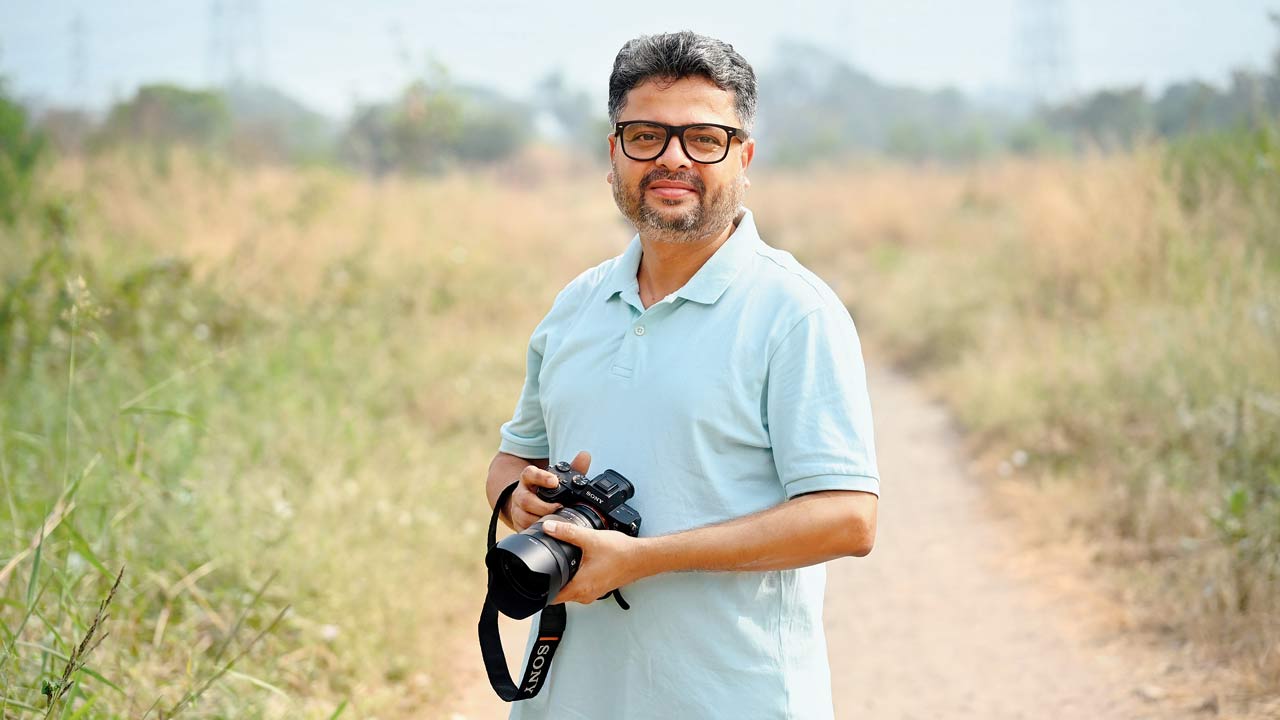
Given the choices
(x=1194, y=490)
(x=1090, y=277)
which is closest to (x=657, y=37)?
(x=1194, y=490)

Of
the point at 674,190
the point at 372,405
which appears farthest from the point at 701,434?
the point at 372,405

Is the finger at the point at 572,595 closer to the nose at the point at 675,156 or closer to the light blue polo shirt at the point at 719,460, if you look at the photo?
the light blue polo shirt at the point at 719,460

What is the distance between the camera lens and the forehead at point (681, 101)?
1.78 metres

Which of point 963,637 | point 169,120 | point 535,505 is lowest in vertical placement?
point 963,637

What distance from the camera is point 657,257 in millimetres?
1854

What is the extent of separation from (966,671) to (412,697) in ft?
6.62

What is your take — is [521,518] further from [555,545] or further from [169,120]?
[169,120]

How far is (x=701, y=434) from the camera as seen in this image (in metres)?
1.67

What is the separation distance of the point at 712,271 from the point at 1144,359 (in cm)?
482

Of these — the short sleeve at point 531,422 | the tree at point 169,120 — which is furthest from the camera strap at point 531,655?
the tree at point 169,120

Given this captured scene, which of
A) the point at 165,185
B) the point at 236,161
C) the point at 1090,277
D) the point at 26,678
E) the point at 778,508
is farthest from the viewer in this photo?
the point at 236,161

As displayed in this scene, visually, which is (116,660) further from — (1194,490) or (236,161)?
(236,161)

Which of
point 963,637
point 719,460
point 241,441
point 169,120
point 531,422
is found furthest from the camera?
point 169,120

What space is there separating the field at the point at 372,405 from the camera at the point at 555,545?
0.84m
